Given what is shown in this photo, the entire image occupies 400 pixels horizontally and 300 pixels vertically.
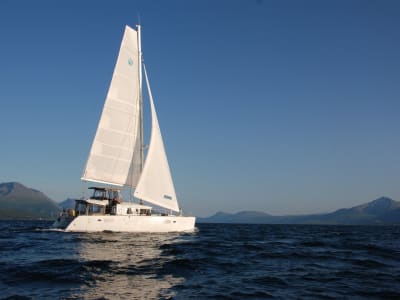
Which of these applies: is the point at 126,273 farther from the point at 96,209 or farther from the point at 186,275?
the point at 96,209

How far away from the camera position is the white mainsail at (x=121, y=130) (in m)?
44.7

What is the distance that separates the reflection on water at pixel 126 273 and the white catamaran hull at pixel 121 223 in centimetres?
1203

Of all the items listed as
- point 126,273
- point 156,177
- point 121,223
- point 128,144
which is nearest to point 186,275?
point 126,273

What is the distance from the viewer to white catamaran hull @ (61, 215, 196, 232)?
134 ft

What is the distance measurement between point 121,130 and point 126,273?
29.2 m

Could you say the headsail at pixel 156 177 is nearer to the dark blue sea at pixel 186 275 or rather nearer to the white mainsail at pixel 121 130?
the white mainsail at pixel 121 130

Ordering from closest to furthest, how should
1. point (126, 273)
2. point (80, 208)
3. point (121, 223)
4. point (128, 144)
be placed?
point (126, 273), point (121, 223), point (80, 208), point (128, 144)

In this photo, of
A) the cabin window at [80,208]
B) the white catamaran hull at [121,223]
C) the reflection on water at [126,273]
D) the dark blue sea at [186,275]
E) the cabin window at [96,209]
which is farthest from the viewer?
the cabin window at [80,208]

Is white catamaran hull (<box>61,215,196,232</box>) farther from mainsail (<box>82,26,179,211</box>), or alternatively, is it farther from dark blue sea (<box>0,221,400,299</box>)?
dark blue sea (<box>0,221,400,299</box>)

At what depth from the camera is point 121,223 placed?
4156cm

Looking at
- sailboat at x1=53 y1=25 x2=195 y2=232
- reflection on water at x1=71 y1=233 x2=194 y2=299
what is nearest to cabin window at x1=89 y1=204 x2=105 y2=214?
sailboat at x1=53 y1=25 x2=195 y2=232

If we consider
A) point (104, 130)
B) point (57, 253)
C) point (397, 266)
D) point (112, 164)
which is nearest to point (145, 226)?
point (112, 164)

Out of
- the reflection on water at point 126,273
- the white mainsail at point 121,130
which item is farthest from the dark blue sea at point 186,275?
the white mainsail at point 121,130

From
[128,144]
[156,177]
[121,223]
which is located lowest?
[121,223]
